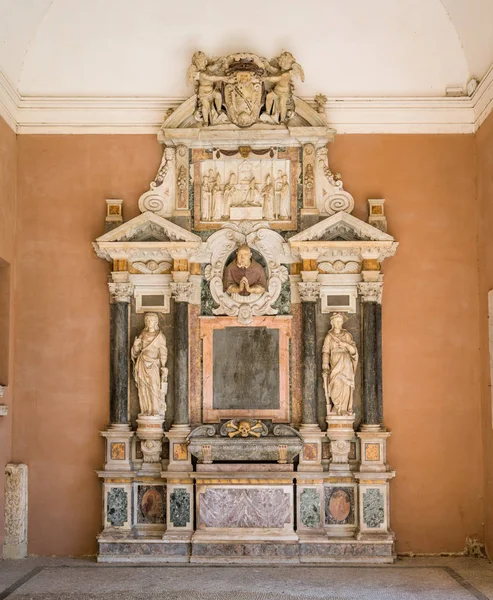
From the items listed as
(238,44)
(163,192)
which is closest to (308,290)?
(163,192)

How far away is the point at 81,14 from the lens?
848 centimetres

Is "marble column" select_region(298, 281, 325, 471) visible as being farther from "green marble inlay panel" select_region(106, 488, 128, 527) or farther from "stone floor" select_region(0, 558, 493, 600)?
"green marble inlay panel" select_region(106, 488, 128, 527)

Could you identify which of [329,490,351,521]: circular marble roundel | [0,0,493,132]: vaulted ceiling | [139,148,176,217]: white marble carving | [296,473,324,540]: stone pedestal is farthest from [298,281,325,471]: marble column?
[0,0,493,132]: vaulted ceiling

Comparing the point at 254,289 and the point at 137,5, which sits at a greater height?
the point at 137,5

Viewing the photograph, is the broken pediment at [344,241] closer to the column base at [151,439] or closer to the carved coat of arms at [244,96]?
the carved coat of arms at [244,96]

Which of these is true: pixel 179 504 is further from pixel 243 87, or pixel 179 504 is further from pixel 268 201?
pixel 243 87

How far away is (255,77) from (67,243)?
2631mm

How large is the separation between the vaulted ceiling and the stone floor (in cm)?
482

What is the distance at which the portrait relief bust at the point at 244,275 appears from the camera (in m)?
8.25

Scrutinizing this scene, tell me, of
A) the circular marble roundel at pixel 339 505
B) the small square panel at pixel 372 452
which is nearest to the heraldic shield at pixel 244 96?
the small square panel at pixel 372 452

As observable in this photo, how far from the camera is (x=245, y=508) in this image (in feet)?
26.0

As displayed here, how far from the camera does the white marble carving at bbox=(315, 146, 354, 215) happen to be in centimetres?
843

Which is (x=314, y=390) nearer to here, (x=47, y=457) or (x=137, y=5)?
(x=47, y=457)

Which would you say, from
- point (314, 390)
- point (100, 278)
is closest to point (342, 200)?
point (314, 390)
